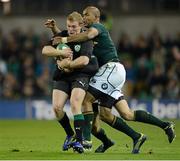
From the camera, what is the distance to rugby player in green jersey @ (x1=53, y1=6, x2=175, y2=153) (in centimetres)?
1365

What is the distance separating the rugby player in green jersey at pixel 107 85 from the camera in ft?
44.8

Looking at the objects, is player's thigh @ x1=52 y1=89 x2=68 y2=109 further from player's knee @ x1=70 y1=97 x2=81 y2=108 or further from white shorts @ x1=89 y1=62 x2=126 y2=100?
white shorts @ x1=89 y1=62 x2=126 y2=100

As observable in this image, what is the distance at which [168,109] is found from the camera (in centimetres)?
2664

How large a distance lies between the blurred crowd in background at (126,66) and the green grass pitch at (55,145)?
3782 millimetres

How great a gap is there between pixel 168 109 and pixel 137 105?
3.19 feet

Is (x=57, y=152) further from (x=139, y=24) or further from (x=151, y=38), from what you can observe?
(x=139, y=24)

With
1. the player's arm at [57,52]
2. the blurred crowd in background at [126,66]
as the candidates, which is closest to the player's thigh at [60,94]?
the player's arm at [57,52]

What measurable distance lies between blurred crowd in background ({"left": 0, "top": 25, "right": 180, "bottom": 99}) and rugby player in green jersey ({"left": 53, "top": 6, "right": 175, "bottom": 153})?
1306cm

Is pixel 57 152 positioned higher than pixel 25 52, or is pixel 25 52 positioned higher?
pixel 57 152

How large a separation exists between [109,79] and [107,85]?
12 cm

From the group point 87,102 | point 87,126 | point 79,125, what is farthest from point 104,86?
point 79,125

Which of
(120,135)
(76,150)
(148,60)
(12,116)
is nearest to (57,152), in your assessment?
(76,150)

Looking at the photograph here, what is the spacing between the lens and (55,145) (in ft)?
51.7

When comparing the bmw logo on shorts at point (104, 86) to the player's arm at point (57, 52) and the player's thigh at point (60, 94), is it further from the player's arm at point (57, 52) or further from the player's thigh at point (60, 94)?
the player's arm at point (57, 52)
